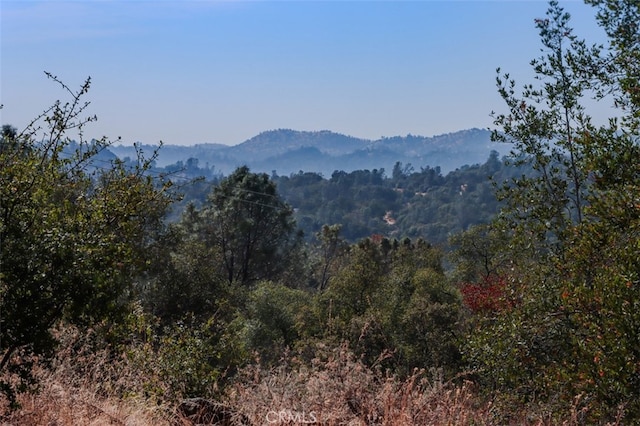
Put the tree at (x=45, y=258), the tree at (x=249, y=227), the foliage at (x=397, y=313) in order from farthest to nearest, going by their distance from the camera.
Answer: the tree at (x=249, y=227)
the foliage at (x=397, y=313)
the tree at (x=45, y=258)

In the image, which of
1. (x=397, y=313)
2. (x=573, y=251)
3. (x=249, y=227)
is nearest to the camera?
(x=573, y=251)

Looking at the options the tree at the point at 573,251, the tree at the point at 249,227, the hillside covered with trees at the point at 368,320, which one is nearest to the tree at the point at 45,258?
the hillside covered with trees at the point at 368,320

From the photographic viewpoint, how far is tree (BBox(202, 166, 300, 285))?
42.7 metres

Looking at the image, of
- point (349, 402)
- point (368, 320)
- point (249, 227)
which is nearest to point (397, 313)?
point (368, 320)

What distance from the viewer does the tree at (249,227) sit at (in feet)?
140

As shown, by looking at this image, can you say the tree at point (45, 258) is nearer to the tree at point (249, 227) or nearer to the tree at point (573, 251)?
the tree at point (573, 251)

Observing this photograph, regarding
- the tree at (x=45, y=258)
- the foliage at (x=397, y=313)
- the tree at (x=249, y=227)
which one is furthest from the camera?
the tree at (x=249, y=227)

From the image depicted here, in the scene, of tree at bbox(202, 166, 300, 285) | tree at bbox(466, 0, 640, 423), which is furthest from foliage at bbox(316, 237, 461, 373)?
tree at bbox(202, 166, 300, 285)
